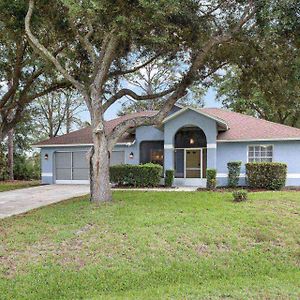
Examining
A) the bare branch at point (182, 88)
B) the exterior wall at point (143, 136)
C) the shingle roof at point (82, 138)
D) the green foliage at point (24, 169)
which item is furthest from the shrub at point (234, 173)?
the green foliage at point (24, 169)

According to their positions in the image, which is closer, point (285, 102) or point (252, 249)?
point (252, 249)

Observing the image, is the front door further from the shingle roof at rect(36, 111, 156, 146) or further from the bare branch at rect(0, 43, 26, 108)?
the bare branch at rect(0, 43, 26, 108)

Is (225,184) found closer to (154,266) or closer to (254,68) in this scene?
(254,68)

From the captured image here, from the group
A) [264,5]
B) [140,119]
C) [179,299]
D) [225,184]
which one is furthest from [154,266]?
[225,184]

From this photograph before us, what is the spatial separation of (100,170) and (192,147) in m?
9.93

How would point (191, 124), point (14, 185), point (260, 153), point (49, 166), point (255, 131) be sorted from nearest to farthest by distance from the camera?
point (260, 153) → point (255, 131) → point (191, 124) → point (14, 185) → point (49, 166)

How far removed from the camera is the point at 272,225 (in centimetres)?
960

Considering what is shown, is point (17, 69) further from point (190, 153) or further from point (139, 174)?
point (190, 153)

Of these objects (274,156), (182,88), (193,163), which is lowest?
(193,163)

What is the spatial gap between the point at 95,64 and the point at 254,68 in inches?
228

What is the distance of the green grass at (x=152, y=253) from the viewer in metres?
6.25

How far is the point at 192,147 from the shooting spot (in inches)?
840

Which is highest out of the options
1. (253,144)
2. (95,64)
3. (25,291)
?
(95,64)

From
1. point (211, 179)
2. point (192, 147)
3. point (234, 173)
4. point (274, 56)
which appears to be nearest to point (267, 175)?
point (234, 173)
